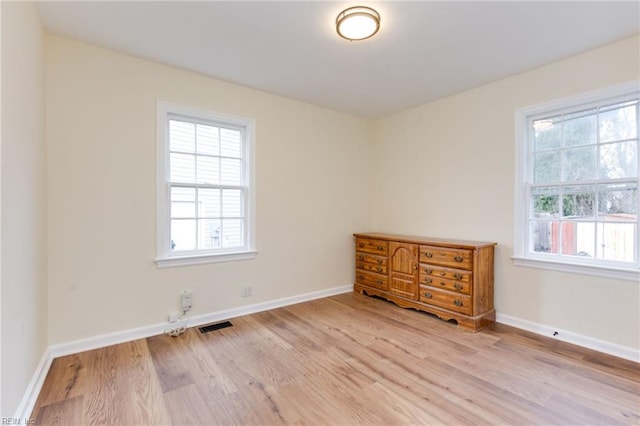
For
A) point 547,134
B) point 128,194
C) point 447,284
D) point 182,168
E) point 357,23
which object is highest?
point 357,23

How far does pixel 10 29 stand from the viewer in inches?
62.7

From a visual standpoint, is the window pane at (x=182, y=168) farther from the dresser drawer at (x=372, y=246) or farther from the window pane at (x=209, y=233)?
the dresser drawer at (x=372, y=246)

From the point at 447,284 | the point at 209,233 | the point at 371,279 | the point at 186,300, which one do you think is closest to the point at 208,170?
the point at 209,233

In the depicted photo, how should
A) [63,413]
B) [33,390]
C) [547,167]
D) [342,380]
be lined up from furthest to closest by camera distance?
[547,167] < [342,380] < [33,390] < [63,413]

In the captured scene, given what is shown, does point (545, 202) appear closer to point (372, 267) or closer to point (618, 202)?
point (618, 202)

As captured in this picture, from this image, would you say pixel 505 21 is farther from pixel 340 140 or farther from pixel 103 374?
pixel 103 374

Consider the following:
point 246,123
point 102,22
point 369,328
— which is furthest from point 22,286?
point 369,328

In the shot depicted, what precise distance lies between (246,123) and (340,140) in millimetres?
1403

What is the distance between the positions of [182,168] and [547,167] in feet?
11.7

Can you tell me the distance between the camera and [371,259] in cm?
399

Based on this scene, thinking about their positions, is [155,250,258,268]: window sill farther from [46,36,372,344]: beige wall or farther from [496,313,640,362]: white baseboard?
Answer: [496,313,640,362]: white baseboard

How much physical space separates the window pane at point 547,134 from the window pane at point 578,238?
0.75m

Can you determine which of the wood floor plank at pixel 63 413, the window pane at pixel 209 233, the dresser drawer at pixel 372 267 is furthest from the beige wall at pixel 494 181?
the wood floor plank at pixel 63 413

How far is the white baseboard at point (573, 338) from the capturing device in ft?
7.81
